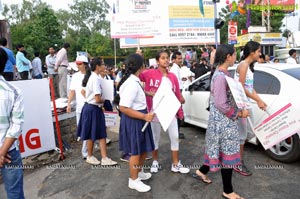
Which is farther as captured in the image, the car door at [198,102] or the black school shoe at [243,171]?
the car door at [198,102]

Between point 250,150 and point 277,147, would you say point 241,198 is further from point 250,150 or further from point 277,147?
point 250,150

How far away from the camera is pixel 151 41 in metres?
14.9

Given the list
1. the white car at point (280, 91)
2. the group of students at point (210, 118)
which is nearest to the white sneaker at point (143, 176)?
the group of students at point (210, 118)

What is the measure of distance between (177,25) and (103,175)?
37.0 feet

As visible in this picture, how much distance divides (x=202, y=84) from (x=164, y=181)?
100 inches

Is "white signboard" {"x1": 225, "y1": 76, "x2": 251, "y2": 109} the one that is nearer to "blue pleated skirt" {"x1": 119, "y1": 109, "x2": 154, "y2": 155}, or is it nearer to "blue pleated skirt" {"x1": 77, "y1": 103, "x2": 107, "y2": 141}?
"blue pleated skirt" {"x1": 119, "y1": 109, "x2": 154, "y2": 155}

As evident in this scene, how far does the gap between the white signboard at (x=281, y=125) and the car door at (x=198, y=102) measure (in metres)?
2.00

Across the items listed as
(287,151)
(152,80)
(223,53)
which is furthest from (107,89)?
A: (287,151)

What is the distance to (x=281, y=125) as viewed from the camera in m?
3.28

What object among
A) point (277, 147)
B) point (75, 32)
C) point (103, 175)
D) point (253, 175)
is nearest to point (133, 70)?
point (103, 175)

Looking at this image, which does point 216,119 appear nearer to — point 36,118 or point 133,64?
point 133,64

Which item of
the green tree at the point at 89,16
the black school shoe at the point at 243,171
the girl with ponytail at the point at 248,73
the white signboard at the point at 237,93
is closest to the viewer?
the white signboard at the point at 237,93

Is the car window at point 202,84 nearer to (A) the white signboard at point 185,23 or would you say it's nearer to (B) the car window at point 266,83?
(B) the car window at point 266,83

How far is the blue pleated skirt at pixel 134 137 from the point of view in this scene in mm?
3143
